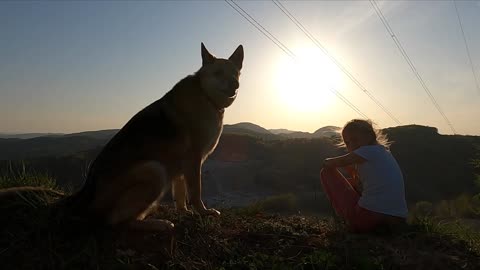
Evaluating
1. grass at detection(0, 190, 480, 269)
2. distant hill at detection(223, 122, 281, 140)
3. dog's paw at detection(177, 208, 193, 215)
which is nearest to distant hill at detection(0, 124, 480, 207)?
distant hill at detection(223, 122, 281, 140)

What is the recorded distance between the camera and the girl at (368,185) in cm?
411

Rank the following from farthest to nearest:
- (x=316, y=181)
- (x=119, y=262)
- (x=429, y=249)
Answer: (x=316, y=181)
(x=429, y=249)
(x=119, y=262)

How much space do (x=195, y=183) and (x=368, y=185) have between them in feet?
6.35

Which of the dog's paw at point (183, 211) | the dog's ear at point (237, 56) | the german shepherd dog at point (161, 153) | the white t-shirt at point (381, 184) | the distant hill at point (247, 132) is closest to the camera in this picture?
the german shepherd dog at point (161, 153)

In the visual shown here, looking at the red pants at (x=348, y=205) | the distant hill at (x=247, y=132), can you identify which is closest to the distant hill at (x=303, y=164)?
the distant hill at (x=247, y=132)

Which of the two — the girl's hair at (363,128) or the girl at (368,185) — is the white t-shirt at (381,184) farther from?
the girl's hair at (363,128)

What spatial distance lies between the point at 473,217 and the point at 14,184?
451 inches

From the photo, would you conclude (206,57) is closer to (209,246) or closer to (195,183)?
(195,183)

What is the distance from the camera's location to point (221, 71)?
4957mm

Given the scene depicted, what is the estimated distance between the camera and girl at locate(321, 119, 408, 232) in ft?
13.5

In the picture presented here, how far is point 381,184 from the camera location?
13.5 feet

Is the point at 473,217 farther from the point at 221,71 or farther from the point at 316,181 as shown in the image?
the point at 316,181

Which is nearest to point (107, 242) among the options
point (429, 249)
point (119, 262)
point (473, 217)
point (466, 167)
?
point (119, 262)

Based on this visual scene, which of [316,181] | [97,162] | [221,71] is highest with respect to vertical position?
[221,71]
